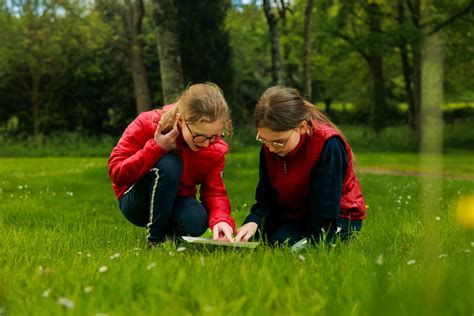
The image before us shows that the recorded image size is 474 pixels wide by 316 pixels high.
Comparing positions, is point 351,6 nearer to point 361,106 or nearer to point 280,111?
point 361,106

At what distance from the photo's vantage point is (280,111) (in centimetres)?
358

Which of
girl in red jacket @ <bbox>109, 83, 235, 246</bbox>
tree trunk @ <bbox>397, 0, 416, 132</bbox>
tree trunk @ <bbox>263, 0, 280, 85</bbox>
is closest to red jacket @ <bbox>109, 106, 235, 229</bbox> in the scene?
girl in red jacket @ <bbox>109, 83, 235, 246</bbox>

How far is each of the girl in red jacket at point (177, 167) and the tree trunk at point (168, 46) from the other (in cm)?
656

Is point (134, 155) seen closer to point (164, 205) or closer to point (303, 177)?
point (164, 205)

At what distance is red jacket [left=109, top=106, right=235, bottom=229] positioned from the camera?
4.02 metres

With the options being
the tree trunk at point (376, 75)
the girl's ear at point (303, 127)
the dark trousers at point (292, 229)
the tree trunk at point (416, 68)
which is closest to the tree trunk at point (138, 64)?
the tree trunk at point (376, 75)

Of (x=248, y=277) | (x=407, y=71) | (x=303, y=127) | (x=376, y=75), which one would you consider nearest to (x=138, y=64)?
(x=376, y=75)

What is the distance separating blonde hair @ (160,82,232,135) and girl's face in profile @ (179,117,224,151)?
0.09 ft

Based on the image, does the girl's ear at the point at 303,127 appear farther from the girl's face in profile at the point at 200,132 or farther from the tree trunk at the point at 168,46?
the tree trunk at the point at 168,46

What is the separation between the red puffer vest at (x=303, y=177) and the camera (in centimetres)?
388

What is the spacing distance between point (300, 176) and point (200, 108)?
832mm

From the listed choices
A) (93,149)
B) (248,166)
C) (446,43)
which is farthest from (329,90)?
(248,166)

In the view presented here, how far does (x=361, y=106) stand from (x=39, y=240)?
108 feet

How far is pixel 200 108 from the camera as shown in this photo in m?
3.69
